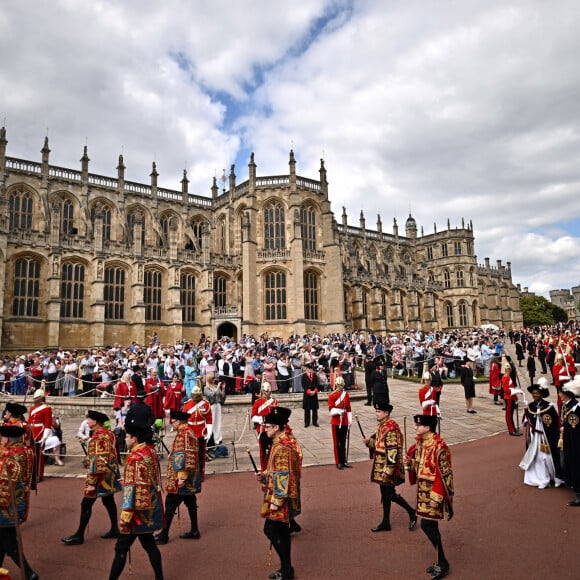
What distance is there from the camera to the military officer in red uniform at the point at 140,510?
427 cm

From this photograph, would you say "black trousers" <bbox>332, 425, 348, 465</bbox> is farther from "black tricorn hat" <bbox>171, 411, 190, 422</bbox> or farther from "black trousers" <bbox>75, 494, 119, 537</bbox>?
"black trousers" <bbox>75, 494, 119, 537</bbox>

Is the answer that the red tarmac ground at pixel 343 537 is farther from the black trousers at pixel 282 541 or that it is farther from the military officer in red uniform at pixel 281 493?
the military officer in red uniform at pixel 281 493

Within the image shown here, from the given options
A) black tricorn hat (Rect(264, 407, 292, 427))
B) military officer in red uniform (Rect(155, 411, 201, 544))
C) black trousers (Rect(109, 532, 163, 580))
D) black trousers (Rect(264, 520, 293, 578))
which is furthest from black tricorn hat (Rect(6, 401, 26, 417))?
black trousers (Rect(264, 520, 293, 578))

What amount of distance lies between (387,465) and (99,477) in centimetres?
377

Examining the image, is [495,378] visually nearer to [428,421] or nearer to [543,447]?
[543,447]

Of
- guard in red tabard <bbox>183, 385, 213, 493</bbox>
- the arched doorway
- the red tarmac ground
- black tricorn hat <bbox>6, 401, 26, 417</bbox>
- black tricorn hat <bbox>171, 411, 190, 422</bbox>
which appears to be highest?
the arched doorway

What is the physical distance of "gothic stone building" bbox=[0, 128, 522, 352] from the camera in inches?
1144

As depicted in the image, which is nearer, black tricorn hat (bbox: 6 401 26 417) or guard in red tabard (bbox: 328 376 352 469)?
black tricorn hat (bbox: 6 401 26 417)

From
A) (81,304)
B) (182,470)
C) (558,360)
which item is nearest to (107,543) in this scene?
(182,470)

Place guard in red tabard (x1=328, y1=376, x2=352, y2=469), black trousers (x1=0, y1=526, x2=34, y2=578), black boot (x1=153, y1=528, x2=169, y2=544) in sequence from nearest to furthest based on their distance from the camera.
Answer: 1. black trousers (x1=0, y1=526, x2=34, y2=578)
2. black boot (x1=153, y1=528, x2=169, y2=544)
3. guard in red tabard (x1=328, y1=376, x2=352, y2=469)

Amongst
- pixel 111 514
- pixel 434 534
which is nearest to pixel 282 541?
pixel 434 534

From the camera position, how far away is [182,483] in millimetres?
5508

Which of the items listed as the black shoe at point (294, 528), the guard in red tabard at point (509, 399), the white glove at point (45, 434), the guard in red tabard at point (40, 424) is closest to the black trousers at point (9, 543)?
the black shoe at point (294, 528)

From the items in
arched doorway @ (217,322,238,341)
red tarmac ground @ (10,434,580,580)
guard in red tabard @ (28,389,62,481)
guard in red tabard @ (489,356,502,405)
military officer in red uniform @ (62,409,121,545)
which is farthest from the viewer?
arched doorway @ (217,322,238,341)
